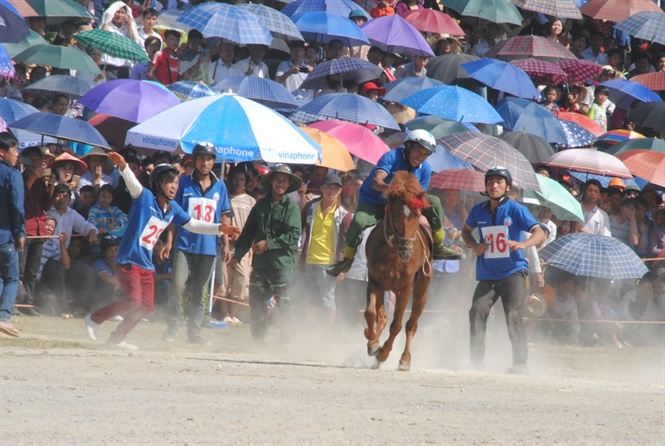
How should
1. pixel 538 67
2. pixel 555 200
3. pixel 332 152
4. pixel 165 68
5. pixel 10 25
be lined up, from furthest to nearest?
pixel 538 67
pixel 165 68
pixel 555 200
pixel 332 152
pixel 10 25

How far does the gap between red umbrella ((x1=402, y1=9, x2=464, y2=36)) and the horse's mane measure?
12152mm

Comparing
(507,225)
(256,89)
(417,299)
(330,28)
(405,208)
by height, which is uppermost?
(330,28)

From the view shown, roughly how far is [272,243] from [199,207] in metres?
1.03

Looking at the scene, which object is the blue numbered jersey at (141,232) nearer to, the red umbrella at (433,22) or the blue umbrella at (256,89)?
the blue umbrella at (256,89)

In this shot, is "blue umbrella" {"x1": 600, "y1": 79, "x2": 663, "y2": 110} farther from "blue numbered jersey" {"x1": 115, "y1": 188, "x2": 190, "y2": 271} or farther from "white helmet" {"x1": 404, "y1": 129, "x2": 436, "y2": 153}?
"blue numbered jersey" {"x1": 115, "y1": 188, "x2": 190, "y2": 271}

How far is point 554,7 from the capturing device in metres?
25.5

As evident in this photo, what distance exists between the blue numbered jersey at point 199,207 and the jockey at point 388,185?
2.08 m

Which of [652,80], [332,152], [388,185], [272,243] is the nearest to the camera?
[388,185]

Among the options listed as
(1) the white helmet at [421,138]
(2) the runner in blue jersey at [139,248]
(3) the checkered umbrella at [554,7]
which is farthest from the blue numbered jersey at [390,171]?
(3) the checkered umbrella at [554,7]

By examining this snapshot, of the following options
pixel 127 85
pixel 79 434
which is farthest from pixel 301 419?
pixel 127 85

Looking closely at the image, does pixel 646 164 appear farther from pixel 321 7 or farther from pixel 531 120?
pixel 321 7

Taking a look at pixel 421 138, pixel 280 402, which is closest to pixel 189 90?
pixel 421 138

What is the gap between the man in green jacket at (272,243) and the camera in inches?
584

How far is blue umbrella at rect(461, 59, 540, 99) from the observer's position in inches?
A: 826
